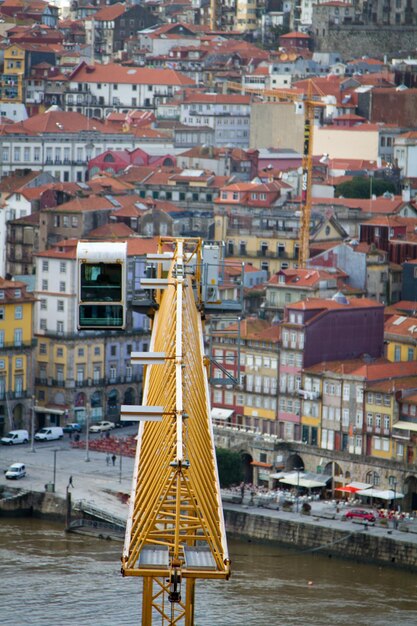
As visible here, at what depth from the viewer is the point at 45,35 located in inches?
5463

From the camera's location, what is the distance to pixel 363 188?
10062cm

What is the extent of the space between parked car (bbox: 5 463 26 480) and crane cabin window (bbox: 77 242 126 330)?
34471 millimetres

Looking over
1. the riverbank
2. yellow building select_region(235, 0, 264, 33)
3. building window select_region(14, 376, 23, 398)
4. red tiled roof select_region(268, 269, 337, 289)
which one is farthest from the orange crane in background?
yellow building select_region(235, 0, 264, 33)

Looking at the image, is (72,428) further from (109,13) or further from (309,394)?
(109,13)

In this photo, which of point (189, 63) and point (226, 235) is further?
point (189, 63)

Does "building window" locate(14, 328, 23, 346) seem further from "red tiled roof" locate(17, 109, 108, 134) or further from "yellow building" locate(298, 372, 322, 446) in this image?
"red tiled roof" locate(17, 109, 108, 134)

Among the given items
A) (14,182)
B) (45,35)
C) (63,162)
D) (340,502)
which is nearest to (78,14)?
(45,35)

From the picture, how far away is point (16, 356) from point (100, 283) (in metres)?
42.6

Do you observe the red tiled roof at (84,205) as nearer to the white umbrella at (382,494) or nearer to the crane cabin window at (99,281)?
the white umbrella at (382,494)

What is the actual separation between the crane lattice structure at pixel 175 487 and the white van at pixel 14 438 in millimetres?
32242

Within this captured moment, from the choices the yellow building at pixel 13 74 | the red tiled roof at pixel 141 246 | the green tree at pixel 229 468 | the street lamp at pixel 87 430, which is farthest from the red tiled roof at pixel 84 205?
the yellow building at pixel 13 74

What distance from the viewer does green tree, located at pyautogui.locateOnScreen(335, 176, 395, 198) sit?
99688 millimetres

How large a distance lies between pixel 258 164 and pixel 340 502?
50967 millimetres

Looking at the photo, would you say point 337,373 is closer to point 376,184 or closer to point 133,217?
point 133,217
